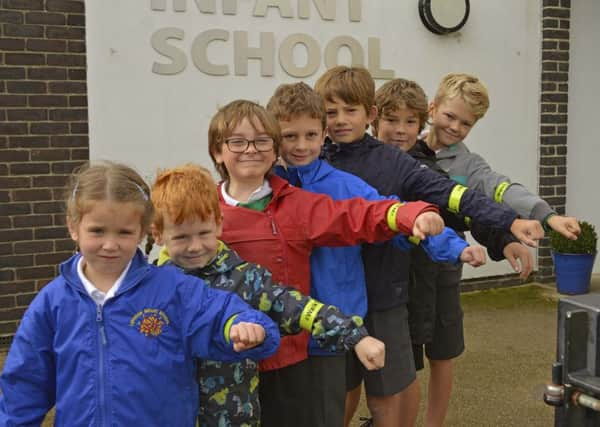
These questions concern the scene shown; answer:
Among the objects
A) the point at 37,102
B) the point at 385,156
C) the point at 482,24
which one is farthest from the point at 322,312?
the point at 482,24

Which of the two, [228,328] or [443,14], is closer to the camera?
[228,328]

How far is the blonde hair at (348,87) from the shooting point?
9.17 feet

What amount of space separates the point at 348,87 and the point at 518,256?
92 centimetres

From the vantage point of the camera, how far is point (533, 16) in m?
6.90

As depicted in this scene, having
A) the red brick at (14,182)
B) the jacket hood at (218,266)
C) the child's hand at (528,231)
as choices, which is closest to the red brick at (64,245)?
the red brick at (14,182)

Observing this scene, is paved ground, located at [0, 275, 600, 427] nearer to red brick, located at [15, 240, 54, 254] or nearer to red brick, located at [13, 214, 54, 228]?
red brick, located at [15, 240, 54, 254]

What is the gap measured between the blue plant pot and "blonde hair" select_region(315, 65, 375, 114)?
4.50 m

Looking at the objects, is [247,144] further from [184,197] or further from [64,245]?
[64,245]

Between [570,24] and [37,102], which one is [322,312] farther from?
[570,24]

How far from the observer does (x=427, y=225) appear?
7.11 feet

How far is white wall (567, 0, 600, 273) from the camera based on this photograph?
7.17 metres

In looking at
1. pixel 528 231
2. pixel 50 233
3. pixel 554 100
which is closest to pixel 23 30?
pixel 50 233

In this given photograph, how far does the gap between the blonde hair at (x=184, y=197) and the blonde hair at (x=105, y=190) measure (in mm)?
119

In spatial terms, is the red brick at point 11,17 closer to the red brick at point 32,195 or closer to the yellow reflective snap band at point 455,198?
the red brick at point 32,195
